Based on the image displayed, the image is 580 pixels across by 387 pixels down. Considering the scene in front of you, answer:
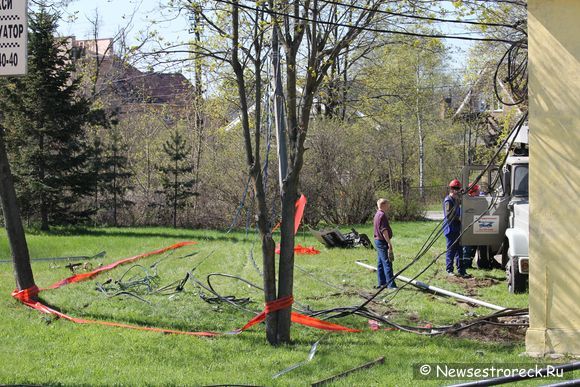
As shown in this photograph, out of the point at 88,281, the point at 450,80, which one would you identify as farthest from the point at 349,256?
the point at 450,80

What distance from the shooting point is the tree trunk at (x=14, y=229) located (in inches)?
451

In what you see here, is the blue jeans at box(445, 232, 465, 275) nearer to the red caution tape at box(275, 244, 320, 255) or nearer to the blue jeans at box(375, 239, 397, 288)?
the blue jeans at box(375, 239, 397, 288)

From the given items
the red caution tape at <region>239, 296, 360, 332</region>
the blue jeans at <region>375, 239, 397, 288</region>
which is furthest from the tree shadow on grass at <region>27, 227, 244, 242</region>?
the red caution tape at <region>239, 296, 360, 332</region>

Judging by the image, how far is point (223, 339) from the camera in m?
9.10

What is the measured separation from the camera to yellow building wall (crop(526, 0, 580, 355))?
8.08 meters

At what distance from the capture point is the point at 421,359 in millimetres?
7895

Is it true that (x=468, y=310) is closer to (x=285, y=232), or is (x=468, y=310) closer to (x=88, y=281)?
(x=285, y=232)

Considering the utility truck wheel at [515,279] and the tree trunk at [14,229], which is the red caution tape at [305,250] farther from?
the tree trunk at [14,229]

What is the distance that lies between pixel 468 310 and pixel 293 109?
415cm

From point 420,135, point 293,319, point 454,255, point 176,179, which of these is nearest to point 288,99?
point 293,319

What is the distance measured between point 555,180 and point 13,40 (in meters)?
5.73

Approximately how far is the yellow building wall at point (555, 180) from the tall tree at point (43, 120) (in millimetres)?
20924

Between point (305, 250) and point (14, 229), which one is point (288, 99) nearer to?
point (14, 229)

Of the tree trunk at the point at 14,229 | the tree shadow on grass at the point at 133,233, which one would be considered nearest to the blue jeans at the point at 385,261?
the tree trunk at the point at 14,229
